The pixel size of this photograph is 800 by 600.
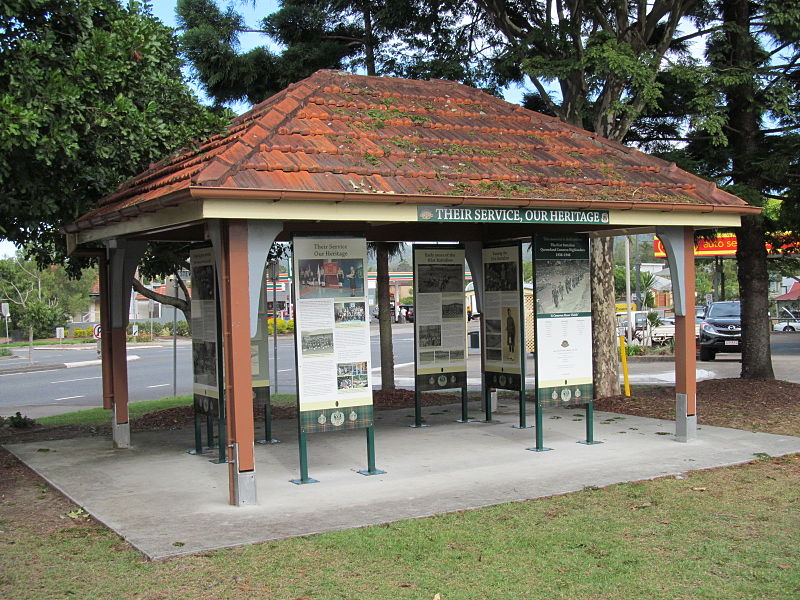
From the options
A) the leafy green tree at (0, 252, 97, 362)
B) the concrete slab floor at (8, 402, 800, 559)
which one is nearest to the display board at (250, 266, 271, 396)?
the concrete slab floor at (8, 402, 800, 559)

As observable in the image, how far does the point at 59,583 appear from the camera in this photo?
5980 millimetres

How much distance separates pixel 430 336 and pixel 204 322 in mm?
3296

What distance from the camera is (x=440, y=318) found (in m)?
12.1

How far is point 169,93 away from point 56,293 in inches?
2406

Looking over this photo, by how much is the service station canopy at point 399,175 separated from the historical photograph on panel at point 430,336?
140 cm

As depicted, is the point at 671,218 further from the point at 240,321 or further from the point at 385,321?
the point at 385,321

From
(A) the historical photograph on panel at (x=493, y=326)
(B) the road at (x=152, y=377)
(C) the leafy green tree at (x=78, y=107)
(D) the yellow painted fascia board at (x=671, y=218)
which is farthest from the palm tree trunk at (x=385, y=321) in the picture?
(D) the yellow painted fascia board at (x=671, y=218)

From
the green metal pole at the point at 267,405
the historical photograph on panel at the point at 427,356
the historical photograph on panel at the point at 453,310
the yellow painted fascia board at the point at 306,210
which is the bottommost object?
the green metal pole at the point at 267,405

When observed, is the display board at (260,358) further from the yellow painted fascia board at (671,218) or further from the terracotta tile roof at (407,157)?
the yellow painted fascia board at (671,218)

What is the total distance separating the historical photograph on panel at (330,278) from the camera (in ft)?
28.4

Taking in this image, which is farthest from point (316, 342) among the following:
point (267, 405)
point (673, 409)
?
point (673, 409)

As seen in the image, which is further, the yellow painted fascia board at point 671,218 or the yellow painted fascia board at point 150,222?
the yellow painted fascia board at point 671,218

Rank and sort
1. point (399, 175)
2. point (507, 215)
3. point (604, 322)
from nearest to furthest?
point (399, 175) < point (507, 215) < point (604, 322)

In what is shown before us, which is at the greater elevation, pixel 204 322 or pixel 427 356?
pixel 204 322
